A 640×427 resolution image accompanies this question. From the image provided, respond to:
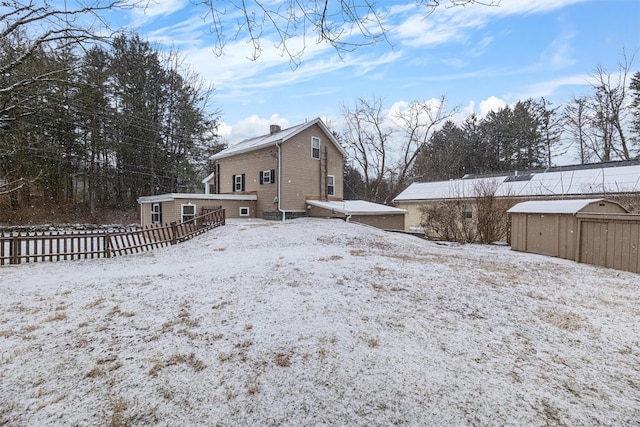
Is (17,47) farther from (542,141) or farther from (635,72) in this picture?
(542,141)

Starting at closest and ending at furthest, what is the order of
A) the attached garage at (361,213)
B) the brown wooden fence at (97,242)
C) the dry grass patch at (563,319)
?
the dry grass patch at (563,319) → the brown wooden fence at (97,242) → the attached garage at (361,213)

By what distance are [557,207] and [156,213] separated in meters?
18.7

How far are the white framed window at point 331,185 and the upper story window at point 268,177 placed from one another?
156 inches

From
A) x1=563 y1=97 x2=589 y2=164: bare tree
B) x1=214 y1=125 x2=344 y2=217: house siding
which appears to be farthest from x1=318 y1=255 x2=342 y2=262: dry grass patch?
x1=563 y1=97 x2=589 y2=164: bare tree

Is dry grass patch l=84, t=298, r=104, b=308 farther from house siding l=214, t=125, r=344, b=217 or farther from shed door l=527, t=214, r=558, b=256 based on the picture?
house siding l=214, t=125, r=344, b=217

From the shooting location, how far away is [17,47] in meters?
7.58

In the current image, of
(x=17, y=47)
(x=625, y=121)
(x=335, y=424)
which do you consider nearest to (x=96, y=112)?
(x=17, y=47)

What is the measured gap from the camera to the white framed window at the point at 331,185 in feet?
66.9

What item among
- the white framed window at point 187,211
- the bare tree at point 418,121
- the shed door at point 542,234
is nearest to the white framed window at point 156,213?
the white framed window at point 187,211

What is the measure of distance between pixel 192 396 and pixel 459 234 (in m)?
13.2

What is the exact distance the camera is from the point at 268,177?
18.5 m

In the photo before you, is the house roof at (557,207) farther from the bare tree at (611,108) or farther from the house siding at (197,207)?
the bare tree at (611,108)

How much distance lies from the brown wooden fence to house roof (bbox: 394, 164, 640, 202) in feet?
39.4

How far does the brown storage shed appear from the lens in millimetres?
7578
